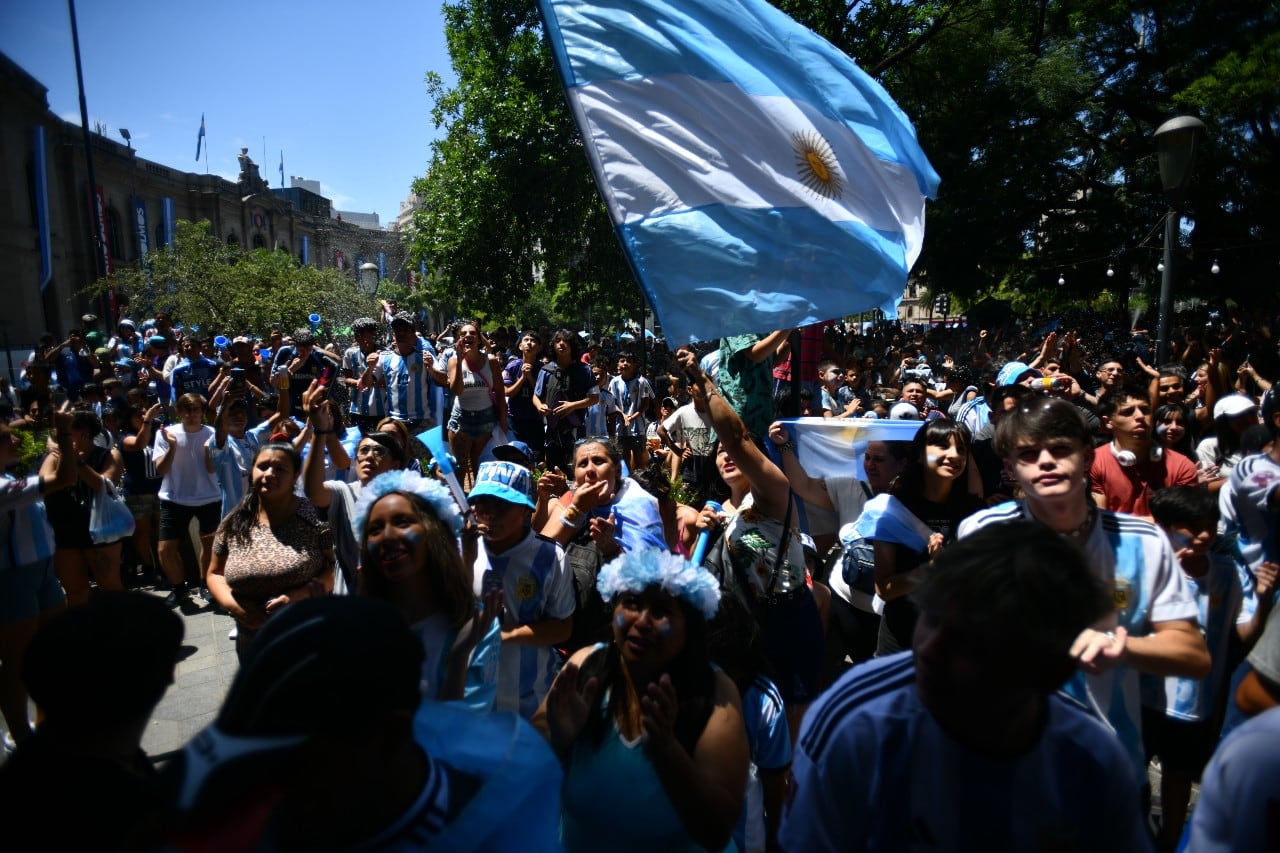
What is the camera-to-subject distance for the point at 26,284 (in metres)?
27.2

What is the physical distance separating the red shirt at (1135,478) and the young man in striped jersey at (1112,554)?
1.79 m

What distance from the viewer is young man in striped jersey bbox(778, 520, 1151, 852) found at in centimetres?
138

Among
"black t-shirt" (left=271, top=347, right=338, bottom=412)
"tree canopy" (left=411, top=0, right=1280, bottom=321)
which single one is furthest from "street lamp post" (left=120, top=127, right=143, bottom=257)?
"black t-shirt" (left=271, top=347, right=338, bottom=412)

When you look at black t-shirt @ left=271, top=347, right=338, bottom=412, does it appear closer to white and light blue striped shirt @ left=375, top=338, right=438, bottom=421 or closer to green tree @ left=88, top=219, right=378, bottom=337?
white and light blue striped shirt @ left=375, top=338, right=438, bottom=421

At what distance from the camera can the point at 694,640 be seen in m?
2.31

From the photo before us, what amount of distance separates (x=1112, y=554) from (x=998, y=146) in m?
24.3

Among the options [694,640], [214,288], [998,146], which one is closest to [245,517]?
[694,640]

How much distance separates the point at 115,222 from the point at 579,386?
3842cm

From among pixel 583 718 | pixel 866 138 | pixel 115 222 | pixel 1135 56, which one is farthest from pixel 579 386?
pixel 115 222

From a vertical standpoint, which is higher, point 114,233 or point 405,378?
point 114,233

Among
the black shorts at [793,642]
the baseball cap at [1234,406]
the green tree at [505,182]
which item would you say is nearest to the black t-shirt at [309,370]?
the black shorts at [793,642]

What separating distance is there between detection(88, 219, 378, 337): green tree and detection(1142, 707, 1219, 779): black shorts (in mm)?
24980

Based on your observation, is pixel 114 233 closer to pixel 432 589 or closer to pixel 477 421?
pixel 477 421

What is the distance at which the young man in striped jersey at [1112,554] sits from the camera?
212cm
